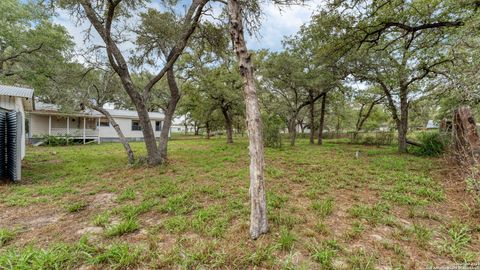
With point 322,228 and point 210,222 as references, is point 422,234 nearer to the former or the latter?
point 322,228

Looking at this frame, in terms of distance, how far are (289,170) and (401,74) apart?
251 inches

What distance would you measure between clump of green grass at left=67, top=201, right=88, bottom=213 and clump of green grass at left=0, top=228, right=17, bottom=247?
2.47ft

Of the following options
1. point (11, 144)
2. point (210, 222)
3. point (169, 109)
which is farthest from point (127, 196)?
point (169, 109)

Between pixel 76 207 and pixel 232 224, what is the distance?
2.74m

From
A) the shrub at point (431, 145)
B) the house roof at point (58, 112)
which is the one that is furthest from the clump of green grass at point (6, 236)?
the house roof at point (58, 112)

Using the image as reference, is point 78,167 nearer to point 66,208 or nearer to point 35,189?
point 35,189

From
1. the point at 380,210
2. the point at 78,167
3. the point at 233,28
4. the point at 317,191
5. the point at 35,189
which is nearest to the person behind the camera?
the point at 233,28

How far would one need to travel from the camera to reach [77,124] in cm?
1700

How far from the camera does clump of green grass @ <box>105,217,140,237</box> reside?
2525 millimetres

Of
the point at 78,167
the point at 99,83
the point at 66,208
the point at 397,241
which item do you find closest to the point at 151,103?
the point at 99,83

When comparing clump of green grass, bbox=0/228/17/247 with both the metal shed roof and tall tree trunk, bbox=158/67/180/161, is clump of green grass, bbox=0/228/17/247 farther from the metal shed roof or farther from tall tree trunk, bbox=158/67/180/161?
the metal shed roof

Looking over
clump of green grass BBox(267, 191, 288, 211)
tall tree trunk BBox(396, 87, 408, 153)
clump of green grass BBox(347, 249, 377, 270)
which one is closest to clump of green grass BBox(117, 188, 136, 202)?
clump of green grass BBox(267, 191, 288, 211)

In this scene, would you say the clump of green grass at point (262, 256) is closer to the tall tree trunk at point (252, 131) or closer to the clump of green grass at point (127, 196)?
the tall tree trunk at point (252, 131)

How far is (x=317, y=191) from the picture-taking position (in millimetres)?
4121
